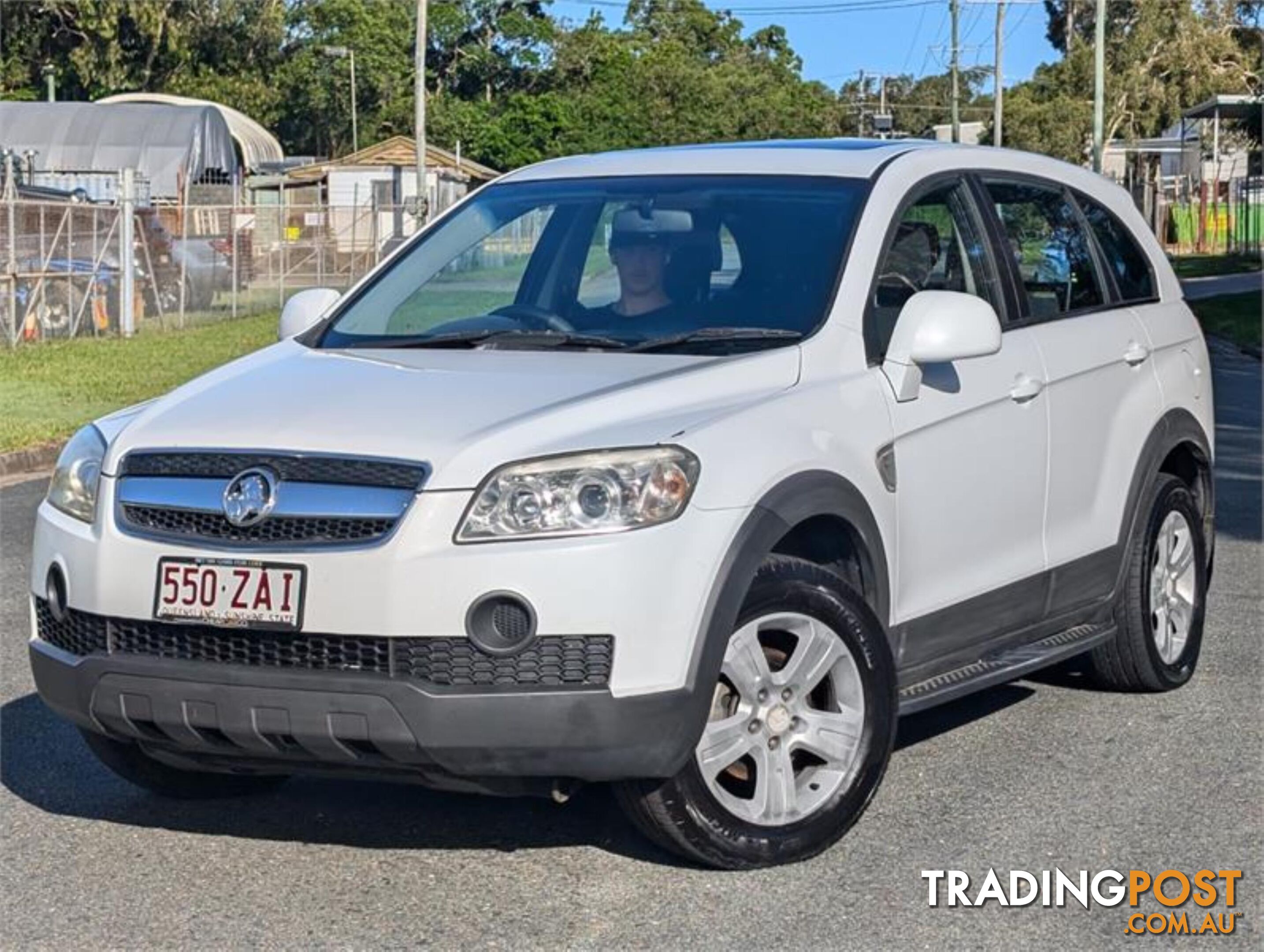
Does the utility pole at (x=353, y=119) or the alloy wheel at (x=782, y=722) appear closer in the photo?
the alloy wheel at (x=782, y=722)

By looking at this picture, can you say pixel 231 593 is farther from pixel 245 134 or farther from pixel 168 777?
pixel 245 134

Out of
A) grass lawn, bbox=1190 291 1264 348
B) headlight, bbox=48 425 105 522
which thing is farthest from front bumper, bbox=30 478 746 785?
grass lawn, bbox=1190 291 1264 348

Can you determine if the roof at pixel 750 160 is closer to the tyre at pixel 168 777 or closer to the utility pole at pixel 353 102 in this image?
the tyre at pixel 168 777

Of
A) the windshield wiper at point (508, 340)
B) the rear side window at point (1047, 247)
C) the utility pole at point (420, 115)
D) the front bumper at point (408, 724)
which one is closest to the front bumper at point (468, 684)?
the front bumper at point (408, 724)

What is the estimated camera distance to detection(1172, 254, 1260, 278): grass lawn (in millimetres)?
46656

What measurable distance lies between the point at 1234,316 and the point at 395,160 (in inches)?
1760

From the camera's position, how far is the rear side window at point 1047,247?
6574 millimetres

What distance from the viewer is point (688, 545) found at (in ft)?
15.6

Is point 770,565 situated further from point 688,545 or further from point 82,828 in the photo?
point 82,828

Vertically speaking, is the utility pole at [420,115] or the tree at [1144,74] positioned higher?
the tree at [1144,74]

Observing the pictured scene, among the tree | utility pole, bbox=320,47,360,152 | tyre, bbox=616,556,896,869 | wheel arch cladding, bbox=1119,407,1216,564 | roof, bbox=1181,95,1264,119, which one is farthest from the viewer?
utility pole, bbox=320,47,360,152

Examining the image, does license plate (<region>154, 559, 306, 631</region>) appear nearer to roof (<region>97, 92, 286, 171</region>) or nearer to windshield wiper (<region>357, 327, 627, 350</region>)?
windshield wiper (<region>357, 327, 627, 350</region>)

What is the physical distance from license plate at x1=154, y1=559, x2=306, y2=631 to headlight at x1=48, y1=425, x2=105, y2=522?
1.29 ft

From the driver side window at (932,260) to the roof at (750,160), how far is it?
172mm
